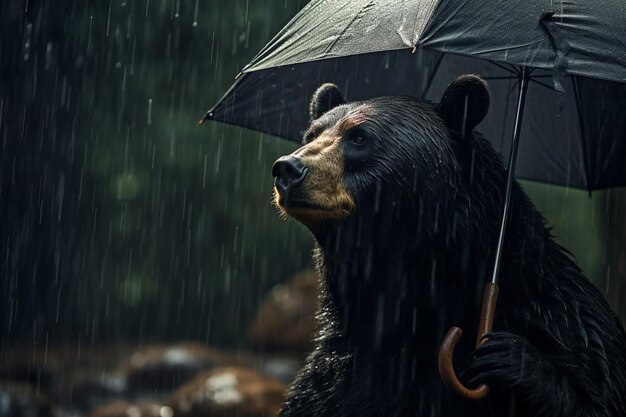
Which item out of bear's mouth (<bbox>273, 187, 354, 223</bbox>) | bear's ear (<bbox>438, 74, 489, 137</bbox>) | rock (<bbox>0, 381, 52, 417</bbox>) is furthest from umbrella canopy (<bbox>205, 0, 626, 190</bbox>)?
rock (<bbox>0, 381, 52, 417</bbox>)

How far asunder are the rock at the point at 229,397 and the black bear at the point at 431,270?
311cm

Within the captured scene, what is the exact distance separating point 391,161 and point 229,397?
3766 millimetres

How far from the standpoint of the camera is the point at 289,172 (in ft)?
11.2

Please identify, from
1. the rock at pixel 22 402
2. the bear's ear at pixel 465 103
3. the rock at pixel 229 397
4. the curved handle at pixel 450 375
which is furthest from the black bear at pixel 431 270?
the rock at pixel 22 402

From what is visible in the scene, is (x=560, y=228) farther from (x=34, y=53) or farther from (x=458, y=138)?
(x=458, y=138)

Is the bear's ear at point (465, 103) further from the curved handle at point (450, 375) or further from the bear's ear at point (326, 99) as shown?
the curved handle at point (450, 375)

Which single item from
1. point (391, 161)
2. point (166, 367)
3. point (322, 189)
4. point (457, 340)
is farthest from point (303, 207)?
point (166, 367)

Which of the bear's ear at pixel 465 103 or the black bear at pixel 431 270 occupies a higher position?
the bear's ear at pixel 465 103

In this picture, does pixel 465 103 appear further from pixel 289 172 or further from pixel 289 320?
pixel 289 320

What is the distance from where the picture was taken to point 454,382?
326 centimetres

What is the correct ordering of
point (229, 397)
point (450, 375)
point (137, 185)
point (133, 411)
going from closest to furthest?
point (450, 375) → point (229, 397) → point (133, 411) → point (137, 185)

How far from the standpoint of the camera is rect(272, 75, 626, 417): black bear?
3576mm

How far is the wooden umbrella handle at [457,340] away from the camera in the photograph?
327 cm

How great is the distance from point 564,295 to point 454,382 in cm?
80
